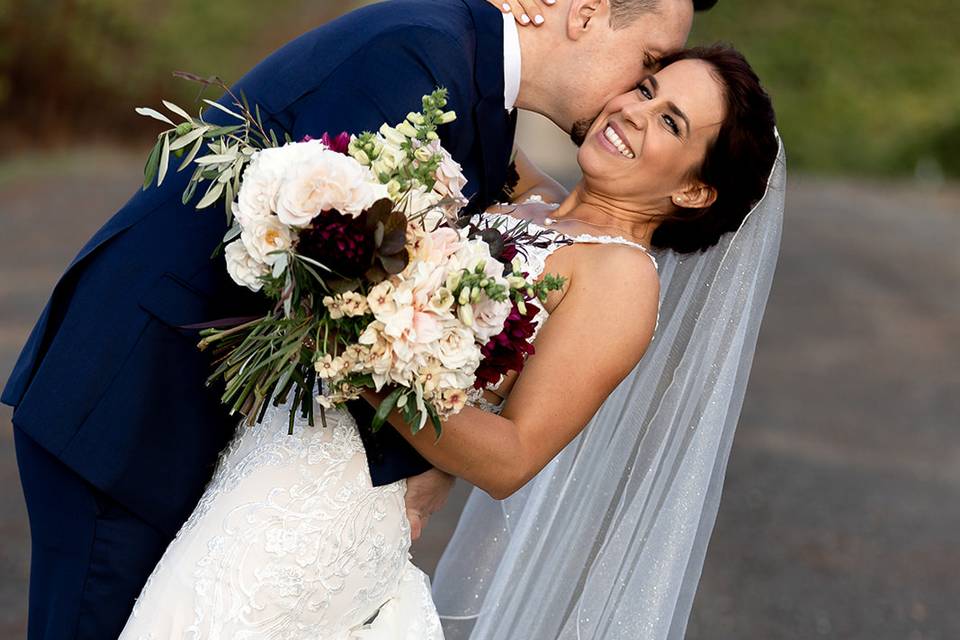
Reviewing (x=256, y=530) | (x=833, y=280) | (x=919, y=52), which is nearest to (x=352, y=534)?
(x=256, y=530)

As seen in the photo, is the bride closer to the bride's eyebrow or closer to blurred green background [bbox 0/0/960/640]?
the bride's eyebrow

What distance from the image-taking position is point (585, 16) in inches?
121

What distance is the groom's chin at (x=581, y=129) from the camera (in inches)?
128

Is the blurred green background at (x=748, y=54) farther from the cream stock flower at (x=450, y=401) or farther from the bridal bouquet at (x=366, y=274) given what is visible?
the cream stock flower at (x=450, y=401)

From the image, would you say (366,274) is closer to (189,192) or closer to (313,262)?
(313,262)

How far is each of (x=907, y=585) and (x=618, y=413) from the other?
3994 millimetres

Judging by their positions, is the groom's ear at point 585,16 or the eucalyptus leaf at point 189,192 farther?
the groom's ear at point 585,16

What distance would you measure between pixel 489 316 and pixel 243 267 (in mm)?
487

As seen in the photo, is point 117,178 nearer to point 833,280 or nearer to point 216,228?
point 833,280

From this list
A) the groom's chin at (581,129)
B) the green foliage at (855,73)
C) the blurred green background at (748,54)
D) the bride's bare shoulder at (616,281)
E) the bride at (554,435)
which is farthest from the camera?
the green foliage at (855,73)

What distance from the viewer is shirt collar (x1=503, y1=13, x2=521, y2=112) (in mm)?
3043

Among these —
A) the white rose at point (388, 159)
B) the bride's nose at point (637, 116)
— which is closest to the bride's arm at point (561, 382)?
the bride's nose at point (637, 116)

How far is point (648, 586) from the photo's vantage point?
3451mm

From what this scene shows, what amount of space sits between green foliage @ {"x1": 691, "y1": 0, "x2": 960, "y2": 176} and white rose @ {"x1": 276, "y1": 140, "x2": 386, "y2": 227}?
800 inches
